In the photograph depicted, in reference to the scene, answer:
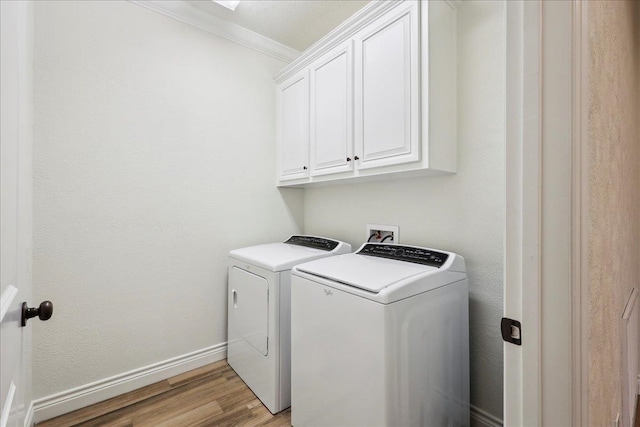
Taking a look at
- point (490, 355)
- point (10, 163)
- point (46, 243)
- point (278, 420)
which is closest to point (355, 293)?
point (490, 355)

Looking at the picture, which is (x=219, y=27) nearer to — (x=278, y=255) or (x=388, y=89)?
(x=388, y=89)

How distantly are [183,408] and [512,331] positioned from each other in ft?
5.89

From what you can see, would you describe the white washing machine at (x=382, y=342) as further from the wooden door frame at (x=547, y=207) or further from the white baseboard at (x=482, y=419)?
the wooden door frame at (x=547, y=207)

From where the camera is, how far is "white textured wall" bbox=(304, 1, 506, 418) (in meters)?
1.40

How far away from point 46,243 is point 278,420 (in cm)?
157

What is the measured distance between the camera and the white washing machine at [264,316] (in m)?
1.63

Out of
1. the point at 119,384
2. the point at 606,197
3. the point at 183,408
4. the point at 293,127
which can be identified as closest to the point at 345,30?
the point at 293,127

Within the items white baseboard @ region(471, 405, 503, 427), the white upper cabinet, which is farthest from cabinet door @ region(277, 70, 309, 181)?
white baseboard @ region(471, 405, 503, 427)

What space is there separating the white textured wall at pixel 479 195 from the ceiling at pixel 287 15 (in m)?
0.83

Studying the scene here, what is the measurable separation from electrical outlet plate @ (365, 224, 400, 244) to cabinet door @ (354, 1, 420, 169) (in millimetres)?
457

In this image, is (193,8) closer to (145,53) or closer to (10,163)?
(145,53)

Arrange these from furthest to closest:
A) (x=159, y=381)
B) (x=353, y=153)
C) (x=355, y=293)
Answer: (x=159, y=381), (x=353, y=153), (x=355, y=293)

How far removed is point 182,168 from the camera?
6.47 feet

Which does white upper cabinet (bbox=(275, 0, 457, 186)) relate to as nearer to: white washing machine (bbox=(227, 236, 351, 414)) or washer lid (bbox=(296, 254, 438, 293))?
washer lid (bbox=(296, 254, 438, 293))
